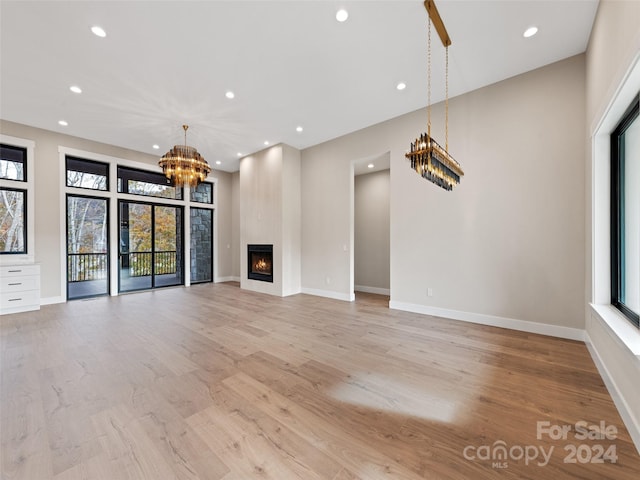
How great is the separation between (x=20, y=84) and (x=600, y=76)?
7.13m

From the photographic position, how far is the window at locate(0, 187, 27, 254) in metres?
4.80

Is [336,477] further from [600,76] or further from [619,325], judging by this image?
[600,76]

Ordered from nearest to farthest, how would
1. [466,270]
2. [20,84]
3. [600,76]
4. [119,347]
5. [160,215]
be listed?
[600,76]
[119,347]
[20,84]
[466,270]
[160,215]

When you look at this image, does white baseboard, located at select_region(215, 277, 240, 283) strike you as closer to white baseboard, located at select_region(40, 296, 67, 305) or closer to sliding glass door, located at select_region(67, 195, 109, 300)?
sliding glass door, located at select_region(67, 195, 109, 300)

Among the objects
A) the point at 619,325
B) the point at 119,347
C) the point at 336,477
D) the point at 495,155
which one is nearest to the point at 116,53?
the point at 119,347

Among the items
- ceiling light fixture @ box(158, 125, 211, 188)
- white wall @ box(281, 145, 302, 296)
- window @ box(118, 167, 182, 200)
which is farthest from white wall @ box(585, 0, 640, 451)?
window @ box(118, 167, 182, 200)

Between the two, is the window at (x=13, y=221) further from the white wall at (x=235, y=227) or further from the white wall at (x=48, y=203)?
the white wall at (x=235, y=227)

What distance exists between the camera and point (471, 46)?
3.04 metres

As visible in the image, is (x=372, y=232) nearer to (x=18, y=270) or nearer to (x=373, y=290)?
(x=373, y=290)

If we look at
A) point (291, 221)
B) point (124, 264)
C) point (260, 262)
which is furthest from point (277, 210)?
point (124, 264)

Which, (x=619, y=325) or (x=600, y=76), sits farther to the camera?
(x=600, y=76)

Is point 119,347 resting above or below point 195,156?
below

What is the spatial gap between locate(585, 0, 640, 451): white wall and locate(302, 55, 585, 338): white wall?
0.73ft

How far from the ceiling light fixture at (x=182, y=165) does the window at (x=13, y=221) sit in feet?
9.64
